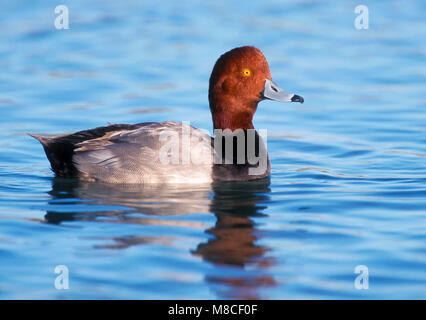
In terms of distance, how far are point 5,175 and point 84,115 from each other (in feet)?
9.62

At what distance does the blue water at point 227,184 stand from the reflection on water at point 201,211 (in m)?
0.02

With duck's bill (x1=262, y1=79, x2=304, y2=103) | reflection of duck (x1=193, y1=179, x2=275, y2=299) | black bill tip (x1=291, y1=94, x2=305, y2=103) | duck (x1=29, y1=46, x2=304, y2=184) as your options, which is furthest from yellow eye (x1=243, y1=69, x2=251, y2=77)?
reflection of duck (x1=193, y1=179, x2=275, y2=299)

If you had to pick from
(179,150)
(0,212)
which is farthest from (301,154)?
(0,212)

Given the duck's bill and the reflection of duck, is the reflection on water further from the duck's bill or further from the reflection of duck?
the duck's bill

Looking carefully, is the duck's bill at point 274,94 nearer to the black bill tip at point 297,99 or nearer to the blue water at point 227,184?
the black bill tip at point 297,99

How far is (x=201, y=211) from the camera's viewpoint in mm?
7566

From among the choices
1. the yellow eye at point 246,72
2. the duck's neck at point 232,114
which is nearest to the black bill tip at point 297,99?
the duck's neck at point 232,114

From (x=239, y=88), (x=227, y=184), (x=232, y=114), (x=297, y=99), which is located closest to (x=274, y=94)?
(x=297, y=99)

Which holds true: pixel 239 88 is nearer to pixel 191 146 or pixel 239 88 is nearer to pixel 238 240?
pixel 191 146

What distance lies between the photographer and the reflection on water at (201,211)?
6081 millimetres

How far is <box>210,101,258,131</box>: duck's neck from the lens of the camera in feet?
28.7

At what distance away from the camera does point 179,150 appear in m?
8.20
